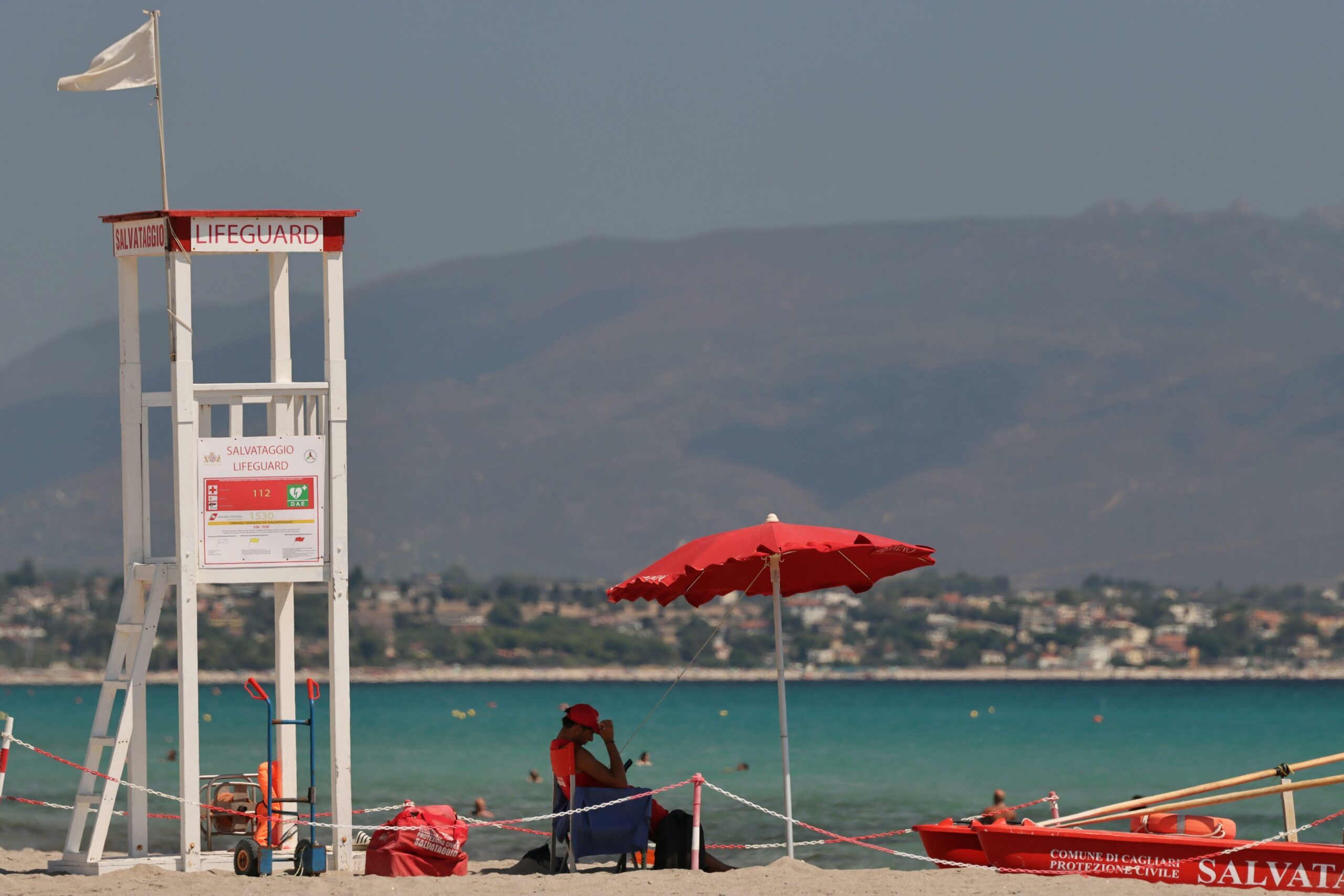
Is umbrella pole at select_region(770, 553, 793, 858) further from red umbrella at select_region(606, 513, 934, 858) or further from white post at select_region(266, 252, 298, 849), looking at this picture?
white post at select_region(266, 252, 298, 849)

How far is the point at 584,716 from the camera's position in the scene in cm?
1313

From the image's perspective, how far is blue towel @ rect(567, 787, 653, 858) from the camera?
Result: 42.3ft

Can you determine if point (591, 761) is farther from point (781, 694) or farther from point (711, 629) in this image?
point (711, 629)

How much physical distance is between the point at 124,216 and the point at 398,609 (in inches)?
5980

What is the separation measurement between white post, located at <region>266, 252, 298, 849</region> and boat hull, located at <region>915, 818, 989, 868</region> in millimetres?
4711

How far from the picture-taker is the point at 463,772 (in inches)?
1758

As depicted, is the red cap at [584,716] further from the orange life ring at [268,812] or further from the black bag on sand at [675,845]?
the orange life ring at [268,812]

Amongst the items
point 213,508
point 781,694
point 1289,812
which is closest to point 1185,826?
point 1289,812

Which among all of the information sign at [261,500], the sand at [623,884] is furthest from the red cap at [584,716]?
the information sign at [261,500]

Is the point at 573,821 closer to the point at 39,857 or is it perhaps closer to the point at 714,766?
the point at 39,857

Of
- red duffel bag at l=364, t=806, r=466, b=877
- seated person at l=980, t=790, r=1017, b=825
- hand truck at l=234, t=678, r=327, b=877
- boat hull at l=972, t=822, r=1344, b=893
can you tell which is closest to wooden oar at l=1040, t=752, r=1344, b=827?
A: boat hull at l=972, t=822, r=1344, b=893

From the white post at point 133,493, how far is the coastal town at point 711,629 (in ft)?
377

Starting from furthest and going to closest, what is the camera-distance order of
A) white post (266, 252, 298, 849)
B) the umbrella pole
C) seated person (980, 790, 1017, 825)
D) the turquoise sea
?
the turquoise sea → white post (266, 252, 298, 849) → seated person (980, 790, 1017, 825) → the umbrella pole

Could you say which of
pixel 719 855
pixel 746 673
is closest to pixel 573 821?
pixel 719 855
